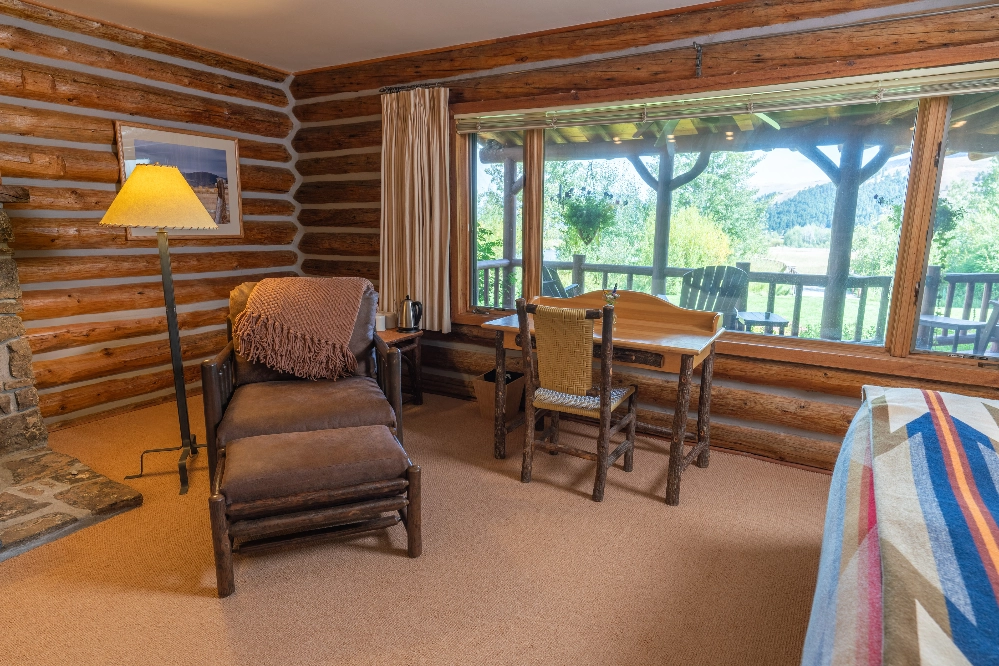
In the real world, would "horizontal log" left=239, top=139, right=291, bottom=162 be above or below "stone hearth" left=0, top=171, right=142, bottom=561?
above

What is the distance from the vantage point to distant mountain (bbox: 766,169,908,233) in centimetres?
Result: 286

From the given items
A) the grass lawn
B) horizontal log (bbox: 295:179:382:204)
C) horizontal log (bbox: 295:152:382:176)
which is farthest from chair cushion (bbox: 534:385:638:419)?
horizontal log (bbox: 295:152:382:176)

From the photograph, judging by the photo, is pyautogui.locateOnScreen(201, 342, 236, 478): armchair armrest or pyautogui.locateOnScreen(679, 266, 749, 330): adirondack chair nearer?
pyautogui.locateOnScreen(201, 342, 236, 478): armchair armrest

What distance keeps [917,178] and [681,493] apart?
1.93 m

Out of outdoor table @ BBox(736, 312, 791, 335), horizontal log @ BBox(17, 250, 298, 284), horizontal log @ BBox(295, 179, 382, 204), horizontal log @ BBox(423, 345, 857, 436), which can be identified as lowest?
horizontal log @ BBox(423, 345, 857, 436)

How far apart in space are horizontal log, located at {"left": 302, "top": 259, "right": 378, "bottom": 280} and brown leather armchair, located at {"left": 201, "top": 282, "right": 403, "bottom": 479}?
59.6 inches

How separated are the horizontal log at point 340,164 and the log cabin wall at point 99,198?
40cm

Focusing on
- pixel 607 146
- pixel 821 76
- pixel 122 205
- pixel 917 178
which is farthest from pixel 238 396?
pixel 917 178

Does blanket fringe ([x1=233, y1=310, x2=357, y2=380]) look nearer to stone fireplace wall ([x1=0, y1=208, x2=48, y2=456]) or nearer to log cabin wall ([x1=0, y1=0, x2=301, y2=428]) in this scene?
stone fireplace wall ([x1=0, y1=208, x2=48, y2=456])

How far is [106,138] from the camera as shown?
3551mm

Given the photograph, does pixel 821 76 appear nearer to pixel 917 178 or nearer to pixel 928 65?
pixel 928 65

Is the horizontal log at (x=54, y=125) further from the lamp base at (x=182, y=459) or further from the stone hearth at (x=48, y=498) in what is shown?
the lamp base at (x=182, y=459)

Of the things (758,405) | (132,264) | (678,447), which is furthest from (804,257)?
(132,264)

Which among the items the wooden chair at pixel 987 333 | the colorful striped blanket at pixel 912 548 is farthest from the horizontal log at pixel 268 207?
the wooden chair at pixel 987 333
